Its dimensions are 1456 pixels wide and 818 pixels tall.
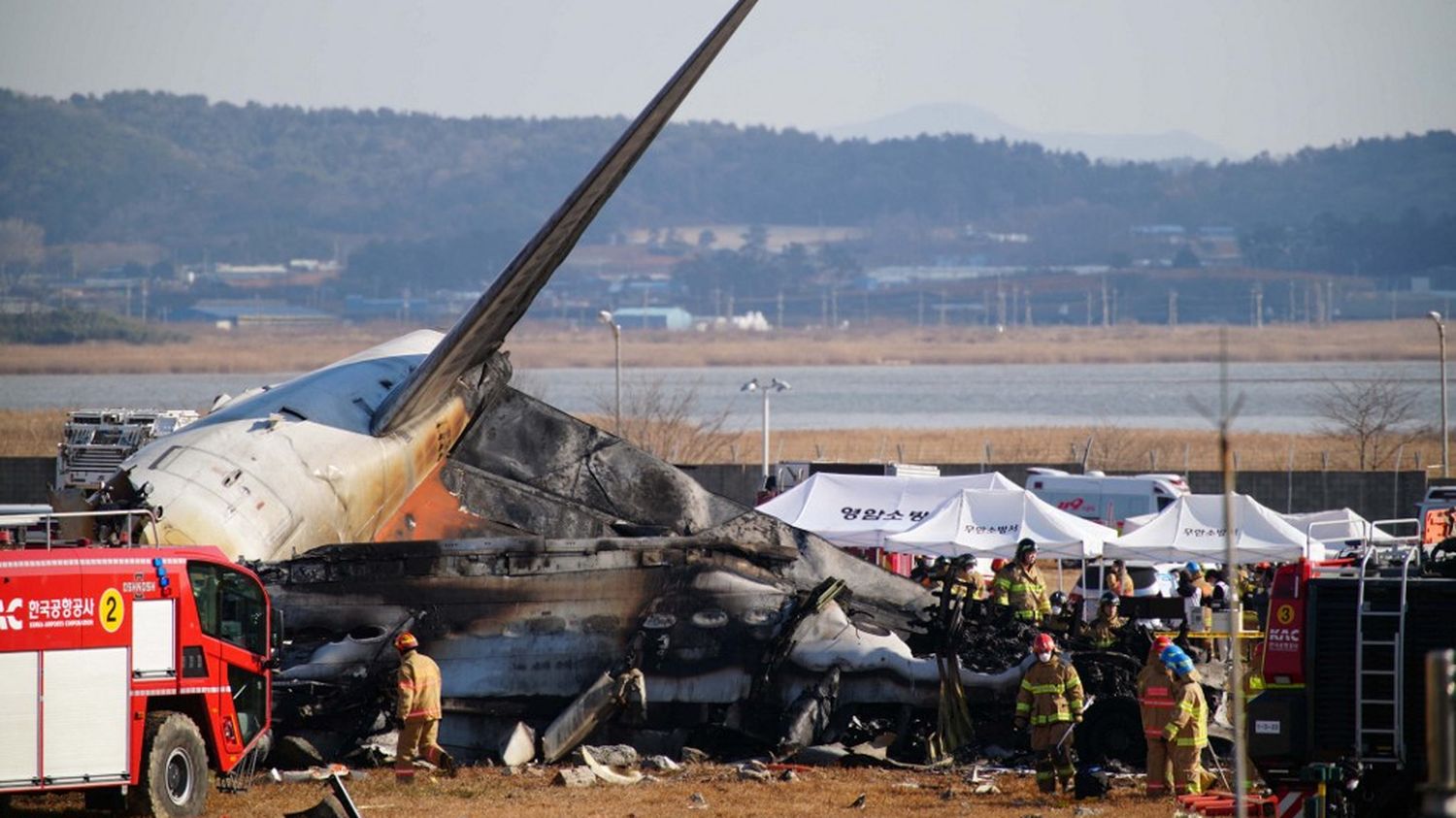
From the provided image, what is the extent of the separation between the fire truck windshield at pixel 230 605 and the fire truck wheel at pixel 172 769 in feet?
3.41

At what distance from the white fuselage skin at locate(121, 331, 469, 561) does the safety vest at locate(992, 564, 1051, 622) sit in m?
9.09

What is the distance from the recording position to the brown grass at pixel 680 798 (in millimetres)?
20375

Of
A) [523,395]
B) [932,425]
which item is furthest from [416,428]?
[932,425]

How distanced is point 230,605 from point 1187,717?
10501 mm

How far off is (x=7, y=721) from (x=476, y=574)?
7.87 m

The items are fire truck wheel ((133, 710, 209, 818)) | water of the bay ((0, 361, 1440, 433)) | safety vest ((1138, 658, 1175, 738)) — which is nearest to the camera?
fire truck wheel ((133, 710, 209, 818))

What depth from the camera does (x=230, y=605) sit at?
20.0 meters

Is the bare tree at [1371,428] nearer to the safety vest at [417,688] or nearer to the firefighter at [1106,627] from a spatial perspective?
the firefighter at [1106,627]

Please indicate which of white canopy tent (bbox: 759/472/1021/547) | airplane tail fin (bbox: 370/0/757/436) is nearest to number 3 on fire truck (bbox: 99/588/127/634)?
airplane tail fin (bbox: 370/0/757/436)

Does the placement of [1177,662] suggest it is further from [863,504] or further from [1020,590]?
[863,504]

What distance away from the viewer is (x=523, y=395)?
31656 millimetres

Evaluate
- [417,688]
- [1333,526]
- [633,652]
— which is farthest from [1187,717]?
[1333,526]

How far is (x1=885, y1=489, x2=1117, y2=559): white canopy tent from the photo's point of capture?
3704 cm

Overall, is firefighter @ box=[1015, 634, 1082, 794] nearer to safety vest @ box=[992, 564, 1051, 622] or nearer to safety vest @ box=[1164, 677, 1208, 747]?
safety vest @ box=[1164, 677, 1208, 747]
